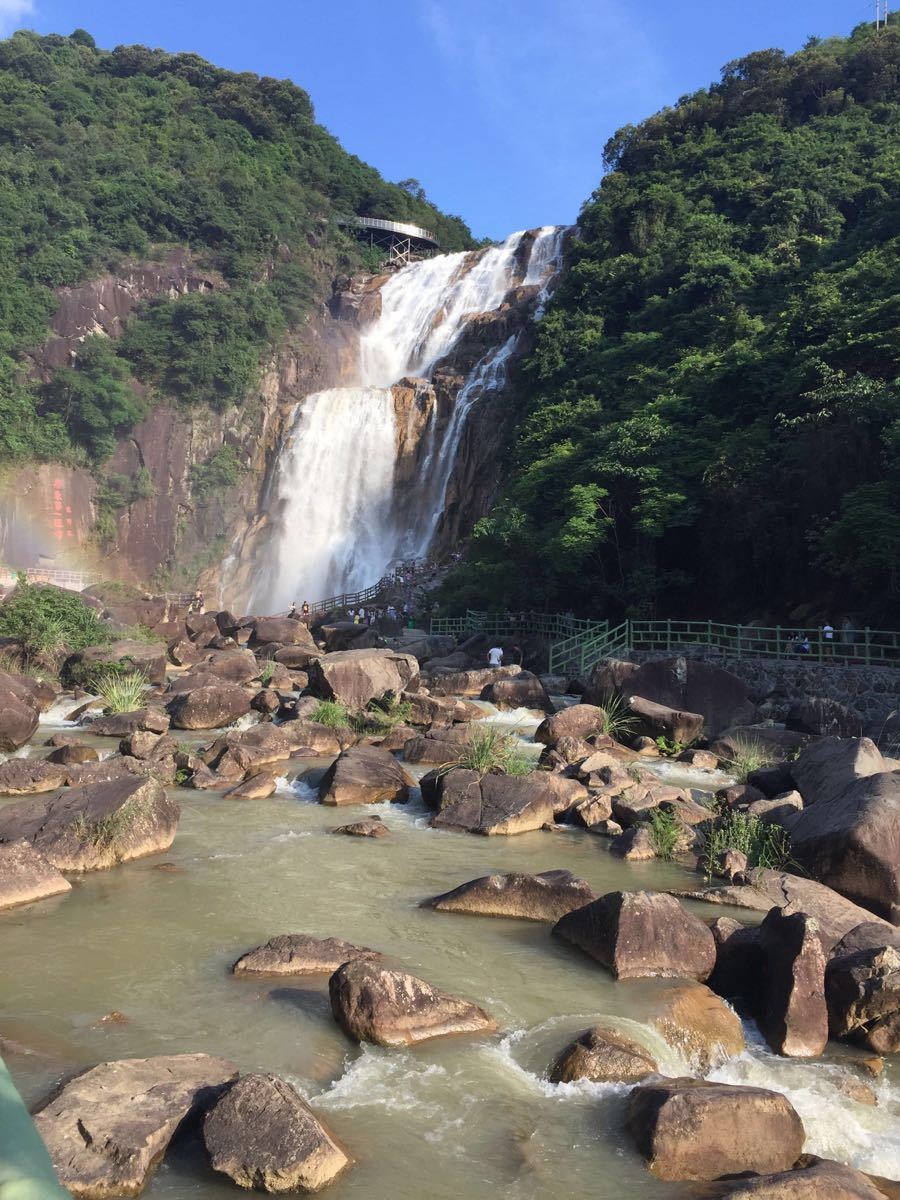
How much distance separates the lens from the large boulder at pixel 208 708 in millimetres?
18344

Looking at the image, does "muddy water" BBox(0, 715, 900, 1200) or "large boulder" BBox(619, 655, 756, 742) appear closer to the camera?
"muddy water" BBox(0, 715, 900, 1200)

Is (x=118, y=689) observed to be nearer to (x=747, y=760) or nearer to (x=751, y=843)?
(x=747, y=760)

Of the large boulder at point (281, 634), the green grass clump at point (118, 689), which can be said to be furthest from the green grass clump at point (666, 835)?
the large boulder at point (281, 634)

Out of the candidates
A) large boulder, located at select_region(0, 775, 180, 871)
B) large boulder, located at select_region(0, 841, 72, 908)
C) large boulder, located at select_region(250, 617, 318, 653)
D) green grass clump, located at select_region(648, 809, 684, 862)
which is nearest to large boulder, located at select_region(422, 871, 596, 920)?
green grass clump, located at select_region(648, 809, 684, 862)

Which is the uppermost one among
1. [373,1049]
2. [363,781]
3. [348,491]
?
[348,491]

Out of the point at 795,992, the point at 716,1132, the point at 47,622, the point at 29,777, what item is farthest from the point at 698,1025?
the point at 47,622

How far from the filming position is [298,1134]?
4.49 m

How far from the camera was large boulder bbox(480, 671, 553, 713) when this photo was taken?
21.3m

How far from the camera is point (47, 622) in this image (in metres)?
24.1

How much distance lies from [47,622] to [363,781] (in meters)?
14.7

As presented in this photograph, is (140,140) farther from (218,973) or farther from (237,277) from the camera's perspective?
(218,973)

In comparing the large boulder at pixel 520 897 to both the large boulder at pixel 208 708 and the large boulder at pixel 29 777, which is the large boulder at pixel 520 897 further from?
the large boulder at pixel 208 708

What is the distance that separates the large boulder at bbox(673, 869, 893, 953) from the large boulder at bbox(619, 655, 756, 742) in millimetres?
10196

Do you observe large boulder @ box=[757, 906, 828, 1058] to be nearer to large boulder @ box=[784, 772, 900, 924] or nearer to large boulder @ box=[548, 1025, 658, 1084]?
large boulder @ box=[548, 1025, 658, 1084]
